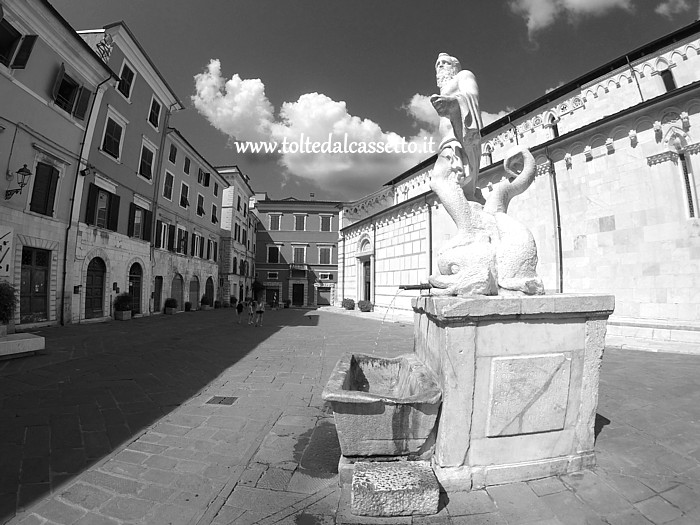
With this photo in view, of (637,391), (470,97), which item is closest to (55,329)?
(470,97)

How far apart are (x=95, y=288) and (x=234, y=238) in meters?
16.1

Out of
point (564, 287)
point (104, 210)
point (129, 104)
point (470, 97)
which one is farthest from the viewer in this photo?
point (129, 104)

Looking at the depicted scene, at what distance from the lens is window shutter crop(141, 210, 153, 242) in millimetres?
16750

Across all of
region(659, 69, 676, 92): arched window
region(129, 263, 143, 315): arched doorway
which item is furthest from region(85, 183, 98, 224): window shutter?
region(659, 69, 676, 92): arched window

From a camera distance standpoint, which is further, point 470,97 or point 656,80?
point 656,80

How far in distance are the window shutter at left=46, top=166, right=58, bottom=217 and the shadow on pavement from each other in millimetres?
4963

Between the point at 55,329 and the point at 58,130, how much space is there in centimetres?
690

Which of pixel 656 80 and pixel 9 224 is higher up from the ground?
pixel 656 80

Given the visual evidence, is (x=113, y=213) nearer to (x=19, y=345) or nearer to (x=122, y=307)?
(x=122, y=307)

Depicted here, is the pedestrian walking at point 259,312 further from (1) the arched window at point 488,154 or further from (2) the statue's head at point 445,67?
(1) the arched window at point 488,154

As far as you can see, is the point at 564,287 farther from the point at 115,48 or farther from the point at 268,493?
the point at 115,48

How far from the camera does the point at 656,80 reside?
11.5 metres

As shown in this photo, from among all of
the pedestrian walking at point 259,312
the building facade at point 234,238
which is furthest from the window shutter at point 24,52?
the building facade at point 234,238

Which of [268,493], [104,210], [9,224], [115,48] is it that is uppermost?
[115,48]
